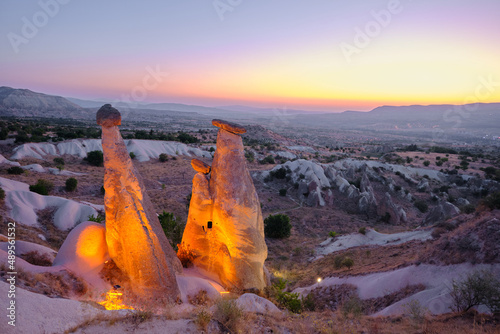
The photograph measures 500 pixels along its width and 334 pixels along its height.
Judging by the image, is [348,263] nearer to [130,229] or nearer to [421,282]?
[421,282]

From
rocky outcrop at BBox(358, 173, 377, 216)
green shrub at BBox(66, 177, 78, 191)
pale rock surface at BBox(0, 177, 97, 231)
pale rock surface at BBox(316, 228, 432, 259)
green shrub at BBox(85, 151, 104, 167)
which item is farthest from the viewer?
green shrub at BBox(85, 151, 104, 167)

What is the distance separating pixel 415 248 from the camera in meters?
12.6

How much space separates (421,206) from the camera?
27.1m

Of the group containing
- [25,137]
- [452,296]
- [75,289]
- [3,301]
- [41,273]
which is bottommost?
[452,296]

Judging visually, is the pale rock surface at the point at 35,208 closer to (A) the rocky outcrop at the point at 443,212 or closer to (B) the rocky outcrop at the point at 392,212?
(B) the rocky outcrop at the point at 392,212

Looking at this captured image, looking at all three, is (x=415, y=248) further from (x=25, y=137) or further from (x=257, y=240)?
(x=25, y=137)

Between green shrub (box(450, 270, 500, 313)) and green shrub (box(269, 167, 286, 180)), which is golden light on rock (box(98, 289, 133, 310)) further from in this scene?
green shrub (box(269, 167, 286, 180))

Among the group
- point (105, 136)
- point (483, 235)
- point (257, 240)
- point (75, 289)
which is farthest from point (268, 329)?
point (483, 235)

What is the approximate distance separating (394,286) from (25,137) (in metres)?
46.8

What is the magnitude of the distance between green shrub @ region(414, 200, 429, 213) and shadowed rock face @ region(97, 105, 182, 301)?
1109 inches

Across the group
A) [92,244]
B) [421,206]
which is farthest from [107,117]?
[421,206]

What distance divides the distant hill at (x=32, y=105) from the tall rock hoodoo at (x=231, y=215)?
164608 millimetres

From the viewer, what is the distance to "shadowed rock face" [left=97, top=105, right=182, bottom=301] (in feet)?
23.9


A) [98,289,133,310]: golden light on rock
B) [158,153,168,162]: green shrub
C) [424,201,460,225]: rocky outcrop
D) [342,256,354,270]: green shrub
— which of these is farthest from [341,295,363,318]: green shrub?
[158,153,168,162]: green shrub
